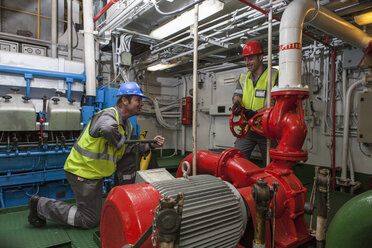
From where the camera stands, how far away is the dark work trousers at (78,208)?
2.22 metres

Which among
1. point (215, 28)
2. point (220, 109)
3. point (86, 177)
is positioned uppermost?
point (215, 28)

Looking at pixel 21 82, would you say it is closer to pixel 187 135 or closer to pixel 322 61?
pixel 187 135

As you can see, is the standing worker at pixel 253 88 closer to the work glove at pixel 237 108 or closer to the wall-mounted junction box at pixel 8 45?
the work glove at pixel 237 108

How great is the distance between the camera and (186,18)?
3080 mm

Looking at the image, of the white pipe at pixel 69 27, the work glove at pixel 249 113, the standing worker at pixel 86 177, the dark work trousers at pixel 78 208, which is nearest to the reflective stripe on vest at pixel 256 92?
the work glove at pixel 249 113

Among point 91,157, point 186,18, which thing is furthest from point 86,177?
point 186,18

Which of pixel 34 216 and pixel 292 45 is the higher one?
pixel 292 45

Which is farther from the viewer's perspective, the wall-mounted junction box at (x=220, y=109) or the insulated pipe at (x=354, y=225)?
the wall-mounted junction box at (x=220, y=109)

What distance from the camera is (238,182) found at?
1816mm

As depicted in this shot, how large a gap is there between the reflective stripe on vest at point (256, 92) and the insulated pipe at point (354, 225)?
166 cm

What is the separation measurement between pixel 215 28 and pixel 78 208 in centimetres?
277

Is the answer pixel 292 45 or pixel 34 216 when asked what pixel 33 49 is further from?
pixel 292 45

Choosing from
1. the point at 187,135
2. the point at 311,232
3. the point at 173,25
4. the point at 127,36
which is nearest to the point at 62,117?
the point at 127,36

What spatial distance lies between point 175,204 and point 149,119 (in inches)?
221
